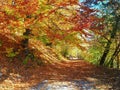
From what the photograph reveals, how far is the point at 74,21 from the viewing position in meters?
16.5

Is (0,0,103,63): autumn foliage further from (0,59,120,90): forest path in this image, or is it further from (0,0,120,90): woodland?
(0,59,120,90): forest path

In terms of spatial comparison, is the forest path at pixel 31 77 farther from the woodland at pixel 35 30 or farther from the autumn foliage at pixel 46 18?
the autumn foliage at pixel 46 18

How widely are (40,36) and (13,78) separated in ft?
12.2

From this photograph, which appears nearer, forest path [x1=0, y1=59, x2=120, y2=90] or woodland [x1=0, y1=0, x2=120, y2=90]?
forest path [x1=0, y1=59, x2=120, y2=90]

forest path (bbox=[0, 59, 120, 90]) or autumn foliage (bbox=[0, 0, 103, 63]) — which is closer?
forest path (bbox=[0, 59, 120, 90])

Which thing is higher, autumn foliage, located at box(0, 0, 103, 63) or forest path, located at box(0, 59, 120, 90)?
autumn foliage, located at box(0, 0, 103, 63)

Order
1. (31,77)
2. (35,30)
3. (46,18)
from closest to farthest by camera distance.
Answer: (31,77) → (46,18) → (35,30)

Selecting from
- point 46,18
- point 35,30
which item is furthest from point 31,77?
point 46,18

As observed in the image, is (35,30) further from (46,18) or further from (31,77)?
(31,77)

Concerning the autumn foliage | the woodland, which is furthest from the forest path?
the autumn foliage

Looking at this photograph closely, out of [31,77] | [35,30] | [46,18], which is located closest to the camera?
[31,77]

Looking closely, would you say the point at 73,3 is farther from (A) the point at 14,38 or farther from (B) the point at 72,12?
(A) the point at 14,38

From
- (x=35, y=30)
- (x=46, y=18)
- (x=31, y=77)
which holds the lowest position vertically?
(x=31, y=77)

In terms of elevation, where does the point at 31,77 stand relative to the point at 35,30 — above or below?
below
